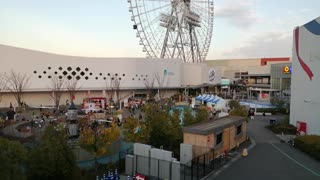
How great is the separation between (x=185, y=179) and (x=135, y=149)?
2.87 m

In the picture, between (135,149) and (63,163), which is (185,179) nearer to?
(135,149)

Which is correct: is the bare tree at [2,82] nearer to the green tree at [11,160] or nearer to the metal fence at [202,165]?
the metal fence at [202,165]

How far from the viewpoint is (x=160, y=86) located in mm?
60938

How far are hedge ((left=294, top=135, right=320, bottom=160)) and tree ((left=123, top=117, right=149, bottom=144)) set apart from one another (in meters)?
9.90

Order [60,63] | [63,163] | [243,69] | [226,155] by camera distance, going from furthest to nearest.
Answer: [243,69]
[60,63]
[226,155]
[63,163]

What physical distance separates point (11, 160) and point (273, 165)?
1309cm

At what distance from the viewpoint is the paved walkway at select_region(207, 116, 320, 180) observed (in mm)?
15352

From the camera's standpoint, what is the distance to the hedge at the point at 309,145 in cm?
1934

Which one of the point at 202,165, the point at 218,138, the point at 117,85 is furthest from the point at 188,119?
the point at 117,85

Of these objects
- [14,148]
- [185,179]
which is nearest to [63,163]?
[14,148]

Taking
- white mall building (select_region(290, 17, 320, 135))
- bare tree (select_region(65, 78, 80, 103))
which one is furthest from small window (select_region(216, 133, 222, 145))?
bare tree (select_region(65, 78, 80, 103))

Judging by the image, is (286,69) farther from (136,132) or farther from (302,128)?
(136,132)

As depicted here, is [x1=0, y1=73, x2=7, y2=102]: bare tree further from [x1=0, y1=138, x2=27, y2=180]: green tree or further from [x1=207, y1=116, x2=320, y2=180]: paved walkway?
[x1=0, y1=138, x2=27, y2=180]: green tree

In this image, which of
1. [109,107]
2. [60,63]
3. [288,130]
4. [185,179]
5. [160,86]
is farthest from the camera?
[160,86]
